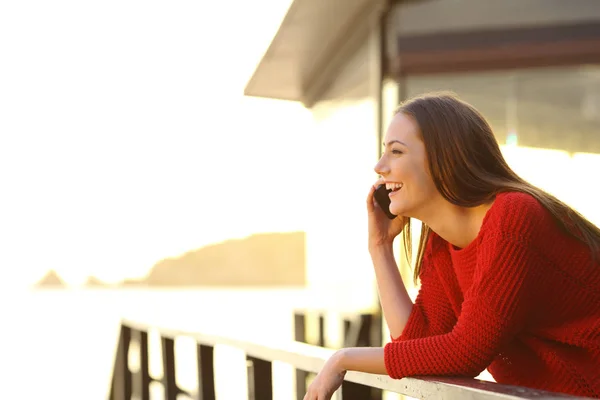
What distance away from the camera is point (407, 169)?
1.47 metres

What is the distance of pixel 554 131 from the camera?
12.3ft

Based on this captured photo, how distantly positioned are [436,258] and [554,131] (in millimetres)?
→ 2370

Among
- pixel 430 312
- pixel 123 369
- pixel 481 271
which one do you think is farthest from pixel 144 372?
pixel 481 271

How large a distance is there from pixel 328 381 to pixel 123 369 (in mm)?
2283

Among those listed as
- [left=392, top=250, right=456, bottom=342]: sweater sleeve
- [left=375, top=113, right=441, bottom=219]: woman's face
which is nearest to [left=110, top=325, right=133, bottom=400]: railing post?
[left=392, top=250, right=456, bottom=342]: sweater sleeve

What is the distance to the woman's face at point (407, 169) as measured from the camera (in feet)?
4.81

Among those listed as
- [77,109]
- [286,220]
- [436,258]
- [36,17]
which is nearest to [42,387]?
[286,220]

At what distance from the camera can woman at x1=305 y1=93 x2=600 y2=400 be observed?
4.13 ft

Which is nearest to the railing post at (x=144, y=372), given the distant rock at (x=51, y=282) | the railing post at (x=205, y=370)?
the railing post at (x=205, y=370)

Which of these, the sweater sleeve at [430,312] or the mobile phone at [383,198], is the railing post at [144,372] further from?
the sweater sleeve at [430,312]

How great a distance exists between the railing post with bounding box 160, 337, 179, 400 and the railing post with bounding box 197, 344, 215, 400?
0.41 m

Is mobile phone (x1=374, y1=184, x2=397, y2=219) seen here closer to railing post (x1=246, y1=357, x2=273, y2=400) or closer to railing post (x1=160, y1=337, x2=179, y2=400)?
railing post (x1=246, y1=357, x2=273, y2=400)

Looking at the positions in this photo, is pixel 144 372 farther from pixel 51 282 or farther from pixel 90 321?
pixel 51 282

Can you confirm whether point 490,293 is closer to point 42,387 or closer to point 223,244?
point 42,387
